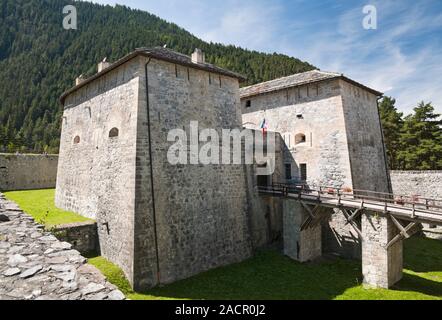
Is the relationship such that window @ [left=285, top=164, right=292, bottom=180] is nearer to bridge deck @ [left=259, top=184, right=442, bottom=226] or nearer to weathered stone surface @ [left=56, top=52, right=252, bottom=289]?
bridge deck @ [left=259, top=184, right=442, bottom=226]

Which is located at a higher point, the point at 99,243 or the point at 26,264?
the point at 26,264

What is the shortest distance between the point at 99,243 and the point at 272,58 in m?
64.1

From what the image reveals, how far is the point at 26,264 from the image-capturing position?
340cm

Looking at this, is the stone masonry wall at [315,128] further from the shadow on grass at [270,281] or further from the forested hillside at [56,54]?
the forested hillside at [56,54]

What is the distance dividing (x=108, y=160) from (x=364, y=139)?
1449 cm

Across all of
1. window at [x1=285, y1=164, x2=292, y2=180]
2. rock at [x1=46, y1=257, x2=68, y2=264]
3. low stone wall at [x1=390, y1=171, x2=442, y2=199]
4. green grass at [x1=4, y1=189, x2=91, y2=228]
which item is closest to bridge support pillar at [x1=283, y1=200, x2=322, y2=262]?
window at [x1=285, y1=164, x2=292, y2=180]

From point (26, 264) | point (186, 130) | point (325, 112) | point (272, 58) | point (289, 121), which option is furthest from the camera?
point (272, 58)

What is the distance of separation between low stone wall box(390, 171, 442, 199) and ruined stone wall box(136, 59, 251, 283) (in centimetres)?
1435

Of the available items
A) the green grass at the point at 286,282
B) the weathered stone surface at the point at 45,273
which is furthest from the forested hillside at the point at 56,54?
the weathered stone surface at the point at 45,273

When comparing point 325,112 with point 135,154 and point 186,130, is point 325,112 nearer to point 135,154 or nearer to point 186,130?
point 186,130

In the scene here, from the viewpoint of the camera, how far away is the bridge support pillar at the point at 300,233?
46.3 ft

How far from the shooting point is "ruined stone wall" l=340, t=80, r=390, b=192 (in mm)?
15891

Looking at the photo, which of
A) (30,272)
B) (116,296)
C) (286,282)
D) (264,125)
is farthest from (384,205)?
(30,272)
